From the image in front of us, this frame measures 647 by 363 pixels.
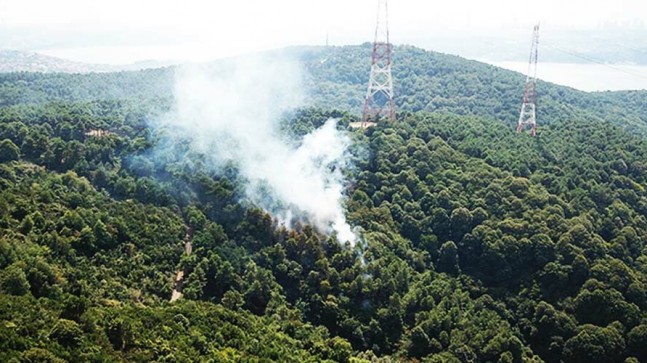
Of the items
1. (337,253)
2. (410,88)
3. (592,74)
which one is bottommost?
(337,253)

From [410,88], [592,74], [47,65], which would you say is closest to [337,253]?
[410,88]

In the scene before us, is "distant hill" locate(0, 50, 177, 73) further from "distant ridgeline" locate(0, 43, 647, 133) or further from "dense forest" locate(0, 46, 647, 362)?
"dense forest" locate(0, 46, 647, 362)

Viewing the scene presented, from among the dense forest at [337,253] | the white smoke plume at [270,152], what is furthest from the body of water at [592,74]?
the white smoke plume at [270,152]

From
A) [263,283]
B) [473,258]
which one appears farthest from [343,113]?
[263,283]

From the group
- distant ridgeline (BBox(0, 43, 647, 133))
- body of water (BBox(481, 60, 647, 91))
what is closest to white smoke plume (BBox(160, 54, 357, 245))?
distant ridgeline (BBox(0, 43, 647, 133))

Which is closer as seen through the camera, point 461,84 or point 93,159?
point 93,159

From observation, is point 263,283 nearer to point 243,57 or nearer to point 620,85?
point 243,57

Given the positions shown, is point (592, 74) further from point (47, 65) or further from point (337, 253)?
point (337, 253)
